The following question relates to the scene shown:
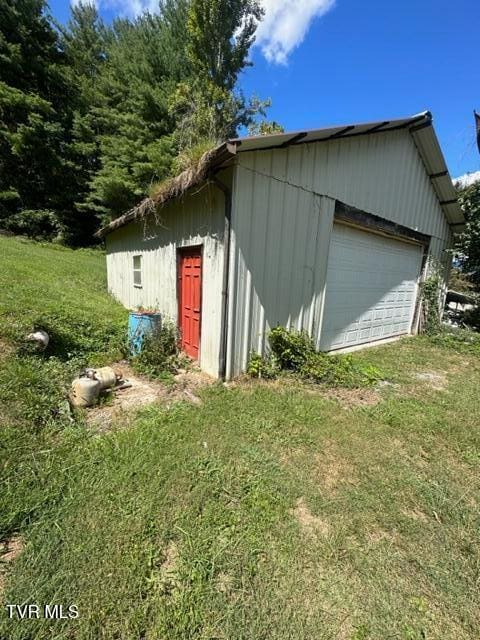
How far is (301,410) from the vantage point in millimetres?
3578

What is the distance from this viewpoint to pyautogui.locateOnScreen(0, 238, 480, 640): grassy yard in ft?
4.86

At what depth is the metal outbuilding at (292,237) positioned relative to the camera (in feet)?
13.6

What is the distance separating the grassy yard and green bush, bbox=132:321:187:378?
1.20 m

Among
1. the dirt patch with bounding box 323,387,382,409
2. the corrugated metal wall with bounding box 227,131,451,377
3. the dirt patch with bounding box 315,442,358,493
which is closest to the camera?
the dirt patch with bounding box 315,442,358,493

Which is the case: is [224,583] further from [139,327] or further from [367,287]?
[367,287]

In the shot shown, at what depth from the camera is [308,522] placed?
2051mm

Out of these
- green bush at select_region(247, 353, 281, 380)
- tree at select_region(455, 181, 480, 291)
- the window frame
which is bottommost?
green bush at select_region(247, 353, 281, 380)

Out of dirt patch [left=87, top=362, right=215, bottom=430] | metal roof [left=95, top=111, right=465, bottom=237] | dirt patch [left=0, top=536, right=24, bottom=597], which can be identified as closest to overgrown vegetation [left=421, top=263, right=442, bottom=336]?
metal roof [left=95, top=111, right=465, bottom=237]

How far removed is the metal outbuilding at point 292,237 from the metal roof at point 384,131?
28 mm

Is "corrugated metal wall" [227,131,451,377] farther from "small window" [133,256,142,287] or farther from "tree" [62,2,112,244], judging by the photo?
"tree" [62,2,112,244]

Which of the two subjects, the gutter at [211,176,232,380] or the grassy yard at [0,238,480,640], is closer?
the grassy yard at [0,238,480,640]

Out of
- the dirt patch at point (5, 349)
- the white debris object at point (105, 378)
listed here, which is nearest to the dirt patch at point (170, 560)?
the white debris object at point (105, 378)

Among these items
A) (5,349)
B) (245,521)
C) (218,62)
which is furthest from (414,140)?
(218,62)

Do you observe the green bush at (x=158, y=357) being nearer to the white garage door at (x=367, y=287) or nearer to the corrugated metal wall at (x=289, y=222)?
the corrugated metal wall at (x=289, y=222)
